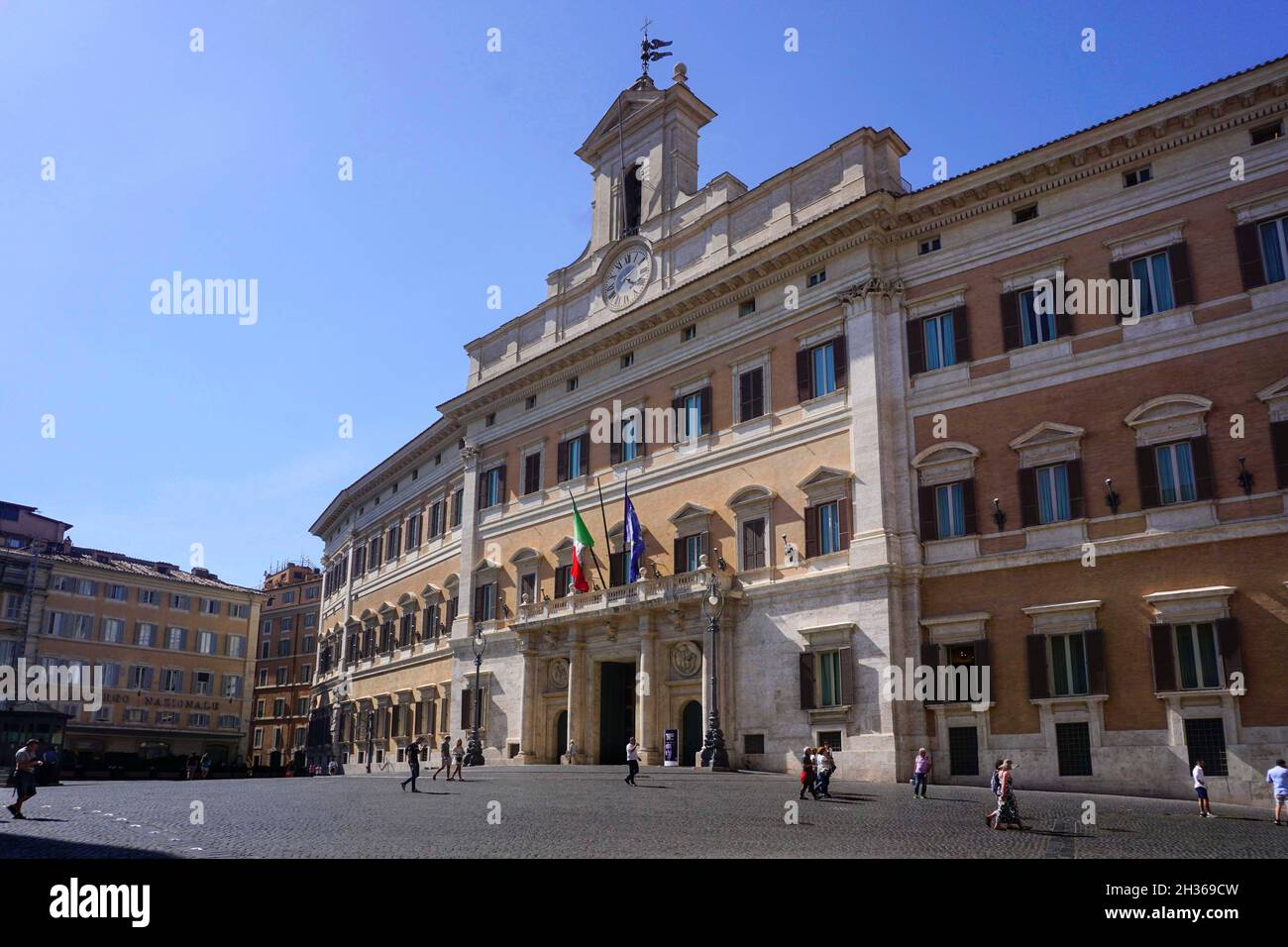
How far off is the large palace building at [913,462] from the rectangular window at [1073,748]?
93mm

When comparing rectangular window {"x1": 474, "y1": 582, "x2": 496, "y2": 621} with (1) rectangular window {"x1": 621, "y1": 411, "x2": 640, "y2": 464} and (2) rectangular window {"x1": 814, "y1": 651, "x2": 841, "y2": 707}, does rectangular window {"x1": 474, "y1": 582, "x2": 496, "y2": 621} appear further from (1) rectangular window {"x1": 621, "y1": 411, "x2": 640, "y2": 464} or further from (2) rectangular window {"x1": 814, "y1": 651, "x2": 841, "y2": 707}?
(2) rectangular window {"x1": 814, "y1": 651, "x2": 841, "y2": 707}

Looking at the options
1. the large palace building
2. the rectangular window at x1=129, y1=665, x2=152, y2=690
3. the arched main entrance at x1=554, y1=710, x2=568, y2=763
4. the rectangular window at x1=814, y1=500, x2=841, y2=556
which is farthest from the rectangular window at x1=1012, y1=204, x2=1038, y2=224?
the rectangular window at x1=129, y1=665, x2=152, y2=690

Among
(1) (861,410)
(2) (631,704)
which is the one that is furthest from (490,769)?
(1) (861,410)

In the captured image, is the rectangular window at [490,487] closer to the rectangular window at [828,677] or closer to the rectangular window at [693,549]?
the rectangular window at [693,549]

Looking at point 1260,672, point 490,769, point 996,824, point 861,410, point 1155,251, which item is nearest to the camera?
point 996,824

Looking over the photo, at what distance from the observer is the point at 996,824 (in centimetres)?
1691

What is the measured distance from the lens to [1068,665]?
24531mm

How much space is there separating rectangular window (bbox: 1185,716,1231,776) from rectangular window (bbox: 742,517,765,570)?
481 inches

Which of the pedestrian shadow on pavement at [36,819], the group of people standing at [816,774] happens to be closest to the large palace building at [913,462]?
the group of people standing at [816,774]

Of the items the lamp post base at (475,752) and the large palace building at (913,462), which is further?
the lamp post base at (475,752)

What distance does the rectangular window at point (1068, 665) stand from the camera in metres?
24.3
